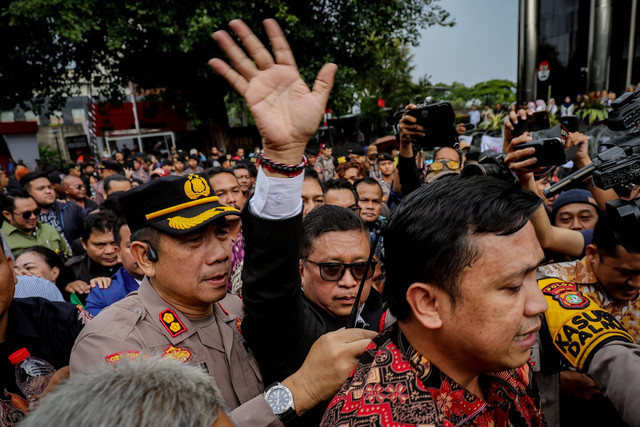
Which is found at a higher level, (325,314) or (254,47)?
(254,47)

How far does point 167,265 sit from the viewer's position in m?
1.72

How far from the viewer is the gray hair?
0.83 m

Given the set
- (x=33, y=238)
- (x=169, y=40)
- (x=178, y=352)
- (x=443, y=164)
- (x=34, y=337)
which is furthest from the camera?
(x=169, y=40)

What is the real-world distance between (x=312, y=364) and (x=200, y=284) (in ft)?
2.00

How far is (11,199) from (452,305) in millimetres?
5433

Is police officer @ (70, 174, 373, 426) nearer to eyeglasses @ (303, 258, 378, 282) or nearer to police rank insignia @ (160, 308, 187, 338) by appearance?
police rank insignia @ (160, 308, 187, 338)

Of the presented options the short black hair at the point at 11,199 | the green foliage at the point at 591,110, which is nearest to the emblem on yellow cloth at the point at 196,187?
the short black hair at the point at 11,199

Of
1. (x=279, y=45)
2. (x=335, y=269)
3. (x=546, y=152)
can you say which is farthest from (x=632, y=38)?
(x=279, y=45)

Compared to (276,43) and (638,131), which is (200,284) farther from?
(638,131)

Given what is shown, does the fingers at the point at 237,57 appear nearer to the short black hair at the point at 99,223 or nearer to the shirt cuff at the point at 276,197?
the shirt cuff at the point at 276,197

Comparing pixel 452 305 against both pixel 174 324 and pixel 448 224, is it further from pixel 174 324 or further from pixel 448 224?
pixel 174 324

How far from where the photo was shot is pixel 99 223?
3.68 meters

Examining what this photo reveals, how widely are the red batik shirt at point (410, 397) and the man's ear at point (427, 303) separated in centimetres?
11

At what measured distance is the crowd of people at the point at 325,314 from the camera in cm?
109
